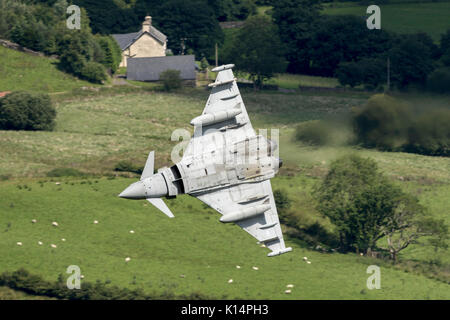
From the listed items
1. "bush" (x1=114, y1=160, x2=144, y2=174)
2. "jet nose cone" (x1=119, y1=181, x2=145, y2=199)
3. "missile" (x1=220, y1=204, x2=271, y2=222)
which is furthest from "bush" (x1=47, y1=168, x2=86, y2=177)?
"jet nose cone" (x1=119, y1=181, x2=145, y2=199)

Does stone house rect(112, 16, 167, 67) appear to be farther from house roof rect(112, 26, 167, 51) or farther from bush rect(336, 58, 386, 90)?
bush rect(336, 58, 386, 90)

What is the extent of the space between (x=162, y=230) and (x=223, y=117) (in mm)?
28600

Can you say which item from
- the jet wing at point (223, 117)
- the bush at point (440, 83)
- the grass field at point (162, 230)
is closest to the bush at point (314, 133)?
the grass field at point (162, 230)

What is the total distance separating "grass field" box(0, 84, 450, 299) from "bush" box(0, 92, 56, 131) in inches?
161

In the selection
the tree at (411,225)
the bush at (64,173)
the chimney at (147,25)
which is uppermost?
the chimney at (147,25)

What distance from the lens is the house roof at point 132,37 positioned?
182 meters

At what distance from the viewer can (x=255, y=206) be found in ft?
211

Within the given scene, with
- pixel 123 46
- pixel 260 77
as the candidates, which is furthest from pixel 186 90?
pixel 123 46

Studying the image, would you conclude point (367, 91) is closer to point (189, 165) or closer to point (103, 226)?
point (103, 226)

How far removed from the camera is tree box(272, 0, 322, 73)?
18112 cm

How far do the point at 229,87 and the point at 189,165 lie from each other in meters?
7.81

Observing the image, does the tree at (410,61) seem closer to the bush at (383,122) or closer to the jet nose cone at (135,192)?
the bush at (383,122)

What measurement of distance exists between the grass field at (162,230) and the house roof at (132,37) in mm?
61149

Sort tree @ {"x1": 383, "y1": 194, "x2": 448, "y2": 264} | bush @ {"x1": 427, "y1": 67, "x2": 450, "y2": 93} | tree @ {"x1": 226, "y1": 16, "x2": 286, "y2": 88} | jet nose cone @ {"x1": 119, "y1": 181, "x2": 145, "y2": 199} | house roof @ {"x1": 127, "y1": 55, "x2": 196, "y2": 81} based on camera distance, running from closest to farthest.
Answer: jet nose cone @ {"x1": 119, "y1": 181, "x2": 145, "y2": 199} → tree @ {"x1": 383, "y1": 194, "x2": 448, "y2": 264} → bush @ {"x1": 427, "y1": 67, "x2": 450, "y2": 93} → tree @ {"x1": 226, "y1": 16, "x2": 286, "y2": 88} → house roof @ {"x1": 127, "y1": 55, "x2": 196, "y2": 81}
